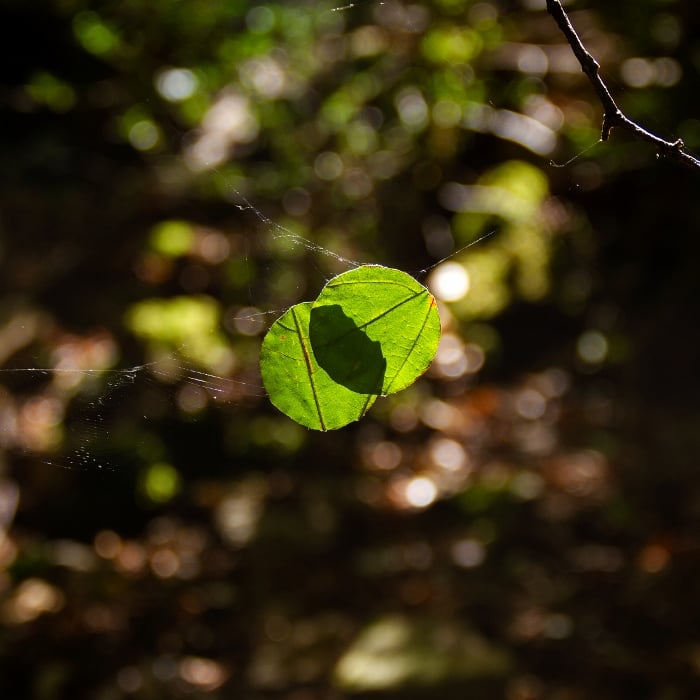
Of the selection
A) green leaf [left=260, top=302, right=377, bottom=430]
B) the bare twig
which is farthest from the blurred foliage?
the bare twig

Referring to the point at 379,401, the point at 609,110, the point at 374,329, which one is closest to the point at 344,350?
the point at 374,329

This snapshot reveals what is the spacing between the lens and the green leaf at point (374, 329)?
0.75 meters

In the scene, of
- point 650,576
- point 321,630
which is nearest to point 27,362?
point 321,630

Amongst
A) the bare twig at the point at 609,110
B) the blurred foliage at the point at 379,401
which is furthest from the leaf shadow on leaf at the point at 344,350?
the blurred foliage at the point at 379,401

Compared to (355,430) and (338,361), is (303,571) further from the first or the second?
(338,361)

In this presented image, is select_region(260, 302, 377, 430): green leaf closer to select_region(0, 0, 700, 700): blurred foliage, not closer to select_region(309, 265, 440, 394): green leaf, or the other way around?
select_region(309, 265, 440, 394): green leaf

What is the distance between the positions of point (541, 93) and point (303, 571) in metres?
2.83

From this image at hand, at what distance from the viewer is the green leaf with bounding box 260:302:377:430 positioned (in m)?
0.76

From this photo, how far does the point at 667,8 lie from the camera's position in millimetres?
3494

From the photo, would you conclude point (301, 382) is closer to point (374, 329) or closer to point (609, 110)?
point (374, 329)

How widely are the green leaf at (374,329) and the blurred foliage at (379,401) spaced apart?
3.93ft

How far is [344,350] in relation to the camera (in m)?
0.76

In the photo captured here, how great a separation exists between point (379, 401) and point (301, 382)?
2.89m

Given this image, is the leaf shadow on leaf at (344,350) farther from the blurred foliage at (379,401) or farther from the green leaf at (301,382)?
the blurred foliage at (379,401)
